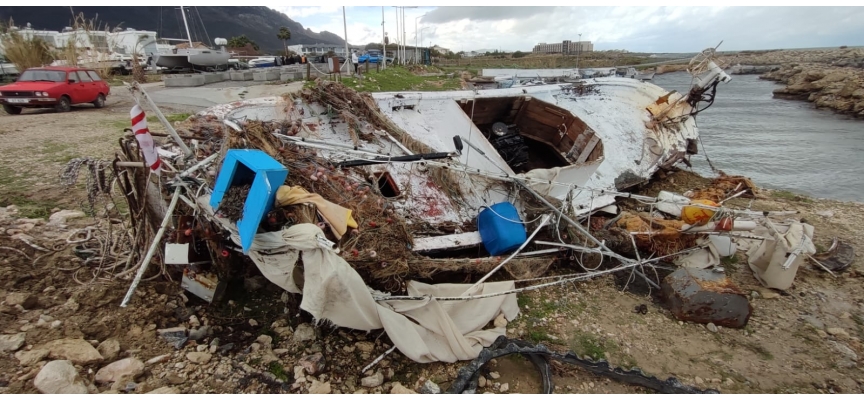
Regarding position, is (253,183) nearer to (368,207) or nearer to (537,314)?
(368,207)

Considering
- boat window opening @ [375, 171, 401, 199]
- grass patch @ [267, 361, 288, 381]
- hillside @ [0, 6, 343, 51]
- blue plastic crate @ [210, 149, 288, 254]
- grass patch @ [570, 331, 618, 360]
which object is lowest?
grass patch @ [570, 331, 618, 360]

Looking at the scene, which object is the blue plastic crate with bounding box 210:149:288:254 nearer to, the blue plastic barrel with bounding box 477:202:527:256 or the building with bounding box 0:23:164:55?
the blue plastic barrel with bounding box 477:202:527:256

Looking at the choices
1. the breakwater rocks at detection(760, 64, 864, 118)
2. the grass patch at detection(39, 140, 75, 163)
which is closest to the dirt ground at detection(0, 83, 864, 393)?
the grass patch at detection(39, 140, 75, 163)

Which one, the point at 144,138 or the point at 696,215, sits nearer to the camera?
the point at 144,138

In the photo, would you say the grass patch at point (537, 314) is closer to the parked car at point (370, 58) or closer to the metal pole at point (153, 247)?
the metal pole at point (153, 247)

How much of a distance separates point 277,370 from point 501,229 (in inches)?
98.6

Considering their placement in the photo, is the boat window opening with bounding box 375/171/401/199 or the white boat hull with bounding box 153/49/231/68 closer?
the boat window opening with bounding box 375/171/401/199

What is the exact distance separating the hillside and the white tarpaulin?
91.2 meters

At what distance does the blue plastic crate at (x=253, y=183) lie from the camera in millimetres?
2965

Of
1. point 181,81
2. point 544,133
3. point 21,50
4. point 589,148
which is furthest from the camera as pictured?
point 21,50

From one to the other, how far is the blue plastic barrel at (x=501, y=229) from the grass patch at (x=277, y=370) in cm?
233

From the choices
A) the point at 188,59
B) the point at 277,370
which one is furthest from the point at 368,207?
the point at 188,59

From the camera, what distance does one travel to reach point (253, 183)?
304cm

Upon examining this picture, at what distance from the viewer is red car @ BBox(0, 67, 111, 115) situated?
1155 centimetres
